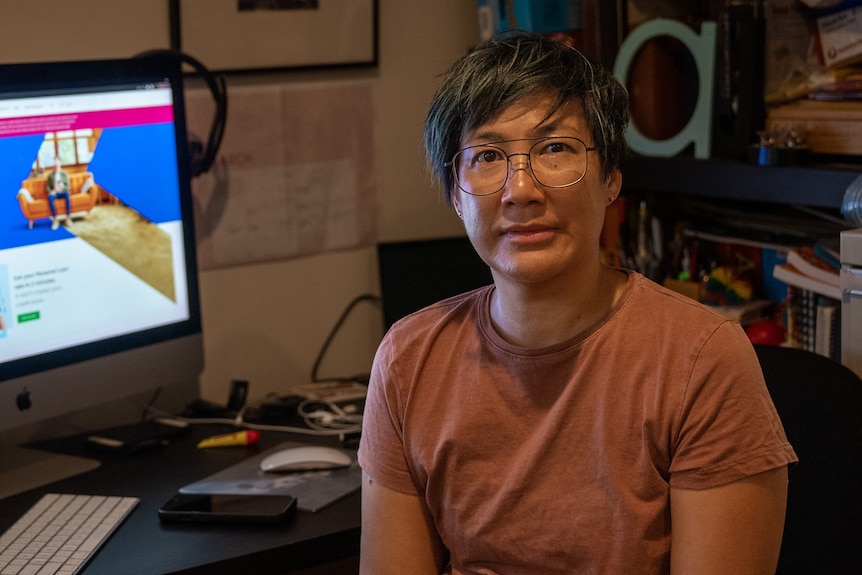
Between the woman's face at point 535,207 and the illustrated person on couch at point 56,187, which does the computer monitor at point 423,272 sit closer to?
the illustrated person on couch at point 56,187

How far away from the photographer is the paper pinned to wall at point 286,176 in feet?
6.42

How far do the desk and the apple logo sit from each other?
127mm

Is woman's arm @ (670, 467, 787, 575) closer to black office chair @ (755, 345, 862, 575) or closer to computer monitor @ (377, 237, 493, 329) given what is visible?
black office chair @ (755, 345, 862, 575)

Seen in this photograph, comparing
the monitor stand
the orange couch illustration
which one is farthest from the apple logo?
the orange couch illustration

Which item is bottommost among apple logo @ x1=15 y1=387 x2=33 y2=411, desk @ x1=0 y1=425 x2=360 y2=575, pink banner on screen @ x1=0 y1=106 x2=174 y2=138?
desk @ x1=0 y1=425 x2=360 y2=575

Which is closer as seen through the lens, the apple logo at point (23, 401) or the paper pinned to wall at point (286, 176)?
the apple logo at point (23, 401)

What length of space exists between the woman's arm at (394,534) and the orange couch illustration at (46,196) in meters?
0.62

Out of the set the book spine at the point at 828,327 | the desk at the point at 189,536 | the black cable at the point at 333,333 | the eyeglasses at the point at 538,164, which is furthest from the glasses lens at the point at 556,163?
the black cable at the point at 333,333

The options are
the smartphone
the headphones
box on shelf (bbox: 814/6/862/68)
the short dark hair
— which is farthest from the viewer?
the headphones

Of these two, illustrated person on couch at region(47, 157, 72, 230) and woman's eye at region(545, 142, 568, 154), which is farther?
illustrated person on couch at region(47, 157, 72, 230)

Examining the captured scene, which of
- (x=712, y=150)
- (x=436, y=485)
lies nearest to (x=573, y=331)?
(x=436, y=485)

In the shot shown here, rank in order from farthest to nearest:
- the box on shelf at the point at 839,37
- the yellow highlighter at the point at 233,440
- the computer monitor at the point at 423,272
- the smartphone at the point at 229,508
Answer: the computer monitor at the point at 423,272
the yellow highlighter at the point at 233,440
the box on shelf at the point at 839,37
the smartphone at the point at 229,508

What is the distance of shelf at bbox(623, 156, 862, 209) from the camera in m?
1.58

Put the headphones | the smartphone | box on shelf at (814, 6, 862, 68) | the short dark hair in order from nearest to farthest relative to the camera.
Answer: the short dark hair → the smartphone → box on shelf at (814, 6, 862, 68) → the headphones
